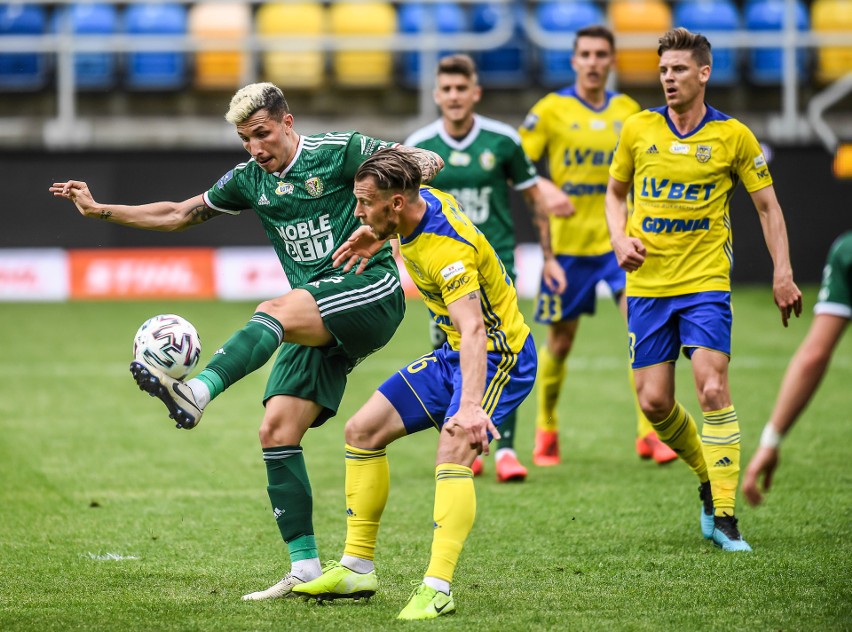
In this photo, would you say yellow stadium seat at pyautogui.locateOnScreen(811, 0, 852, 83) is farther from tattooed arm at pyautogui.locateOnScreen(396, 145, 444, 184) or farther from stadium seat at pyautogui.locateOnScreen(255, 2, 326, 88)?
tattooed arm at pyautogui.locateOnScreen(396, 145, 444, 184)

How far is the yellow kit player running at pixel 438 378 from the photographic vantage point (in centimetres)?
483

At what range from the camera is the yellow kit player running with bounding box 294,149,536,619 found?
15.8 ft

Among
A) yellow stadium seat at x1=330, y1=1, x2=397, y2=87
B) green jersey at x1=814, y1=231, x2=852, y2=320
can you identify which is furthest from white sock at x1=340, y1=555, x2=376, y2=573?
yellow stadium seat at x1=330, y1=1, x2=397, y2=87

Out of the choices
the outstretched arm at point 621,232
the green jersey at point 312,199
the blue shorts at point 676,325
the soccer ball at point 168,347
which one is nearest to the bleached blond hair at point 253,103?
the green jersey at point 312,199

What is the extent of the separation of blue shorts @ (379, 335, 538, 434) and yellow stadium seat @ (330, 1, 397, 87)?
44.3 feet

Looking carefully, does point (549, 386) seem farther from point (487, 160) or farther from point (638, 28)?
point (638, 28)

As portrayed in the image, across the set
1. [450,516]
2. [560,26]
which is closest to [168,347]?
[450,516]

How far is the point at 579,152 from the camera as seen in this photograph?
8500 millimetres

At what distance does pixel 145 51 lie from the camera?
718 inches

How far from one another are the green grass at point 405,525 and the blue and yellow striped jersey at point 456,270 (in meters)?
1.09

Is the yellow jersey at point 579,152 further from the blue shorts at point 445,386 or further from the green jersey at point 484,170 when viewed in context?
the blue shorts at point 445,386

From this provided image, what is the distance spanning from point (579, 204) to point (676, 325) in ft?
7.68

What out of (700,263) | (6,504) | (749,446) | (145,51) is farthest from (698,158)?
(145,51)

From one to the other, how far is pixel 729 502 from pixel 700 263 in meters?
1.16
